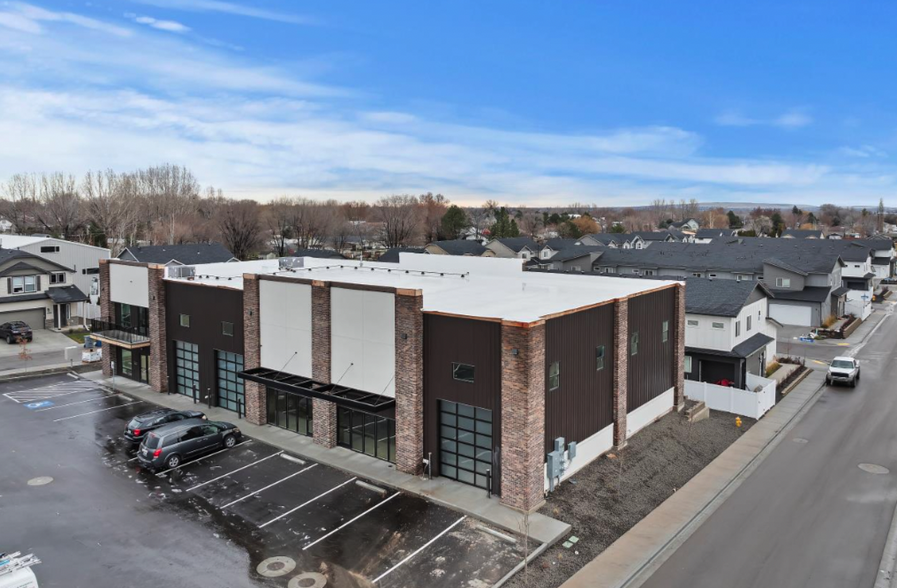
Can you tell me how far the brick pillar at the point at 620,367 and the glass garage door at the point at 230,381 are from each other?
1641cm

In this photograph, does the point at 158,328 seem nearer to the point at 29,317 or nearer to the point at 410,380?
the point at 410,380

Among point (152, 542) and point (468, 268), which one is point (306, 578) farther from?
point (468, 268)

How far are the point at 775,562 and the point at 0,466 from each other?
25.9 m

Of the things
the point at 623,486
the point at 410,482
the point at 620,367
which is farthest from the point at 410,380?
the point at 620,367

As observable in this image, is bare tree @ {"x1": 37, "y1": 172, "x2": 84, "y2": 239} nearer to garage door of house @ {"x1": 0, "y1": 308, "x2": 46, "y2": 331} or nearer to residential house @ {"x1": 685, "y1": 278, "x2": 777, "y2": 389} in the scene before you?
garage door of house @ {"x1": 0, "y1": 308, "x2": 46, "y2": 331}

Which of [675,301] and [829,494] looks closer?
[829,494]

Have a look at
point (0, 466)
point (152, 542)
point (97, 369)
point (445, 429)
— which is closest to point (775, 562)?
point (445, 429)

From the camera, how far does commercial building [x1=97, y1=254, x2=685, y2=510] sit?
20.3 metres

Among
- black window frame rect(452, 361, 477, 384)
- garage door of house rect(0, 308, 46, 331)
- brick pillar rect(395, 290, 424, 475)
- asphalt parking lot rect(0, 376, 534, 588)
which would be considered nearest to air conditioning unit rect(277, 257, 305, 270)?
asphalt parking lot rect(0, 376, 534, 588)

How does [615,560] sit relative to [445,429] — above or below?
below

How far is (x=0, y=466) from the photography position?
23141mm

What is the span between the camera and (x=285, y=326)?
26328 mm

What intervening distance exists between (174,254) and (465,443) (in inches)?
1996

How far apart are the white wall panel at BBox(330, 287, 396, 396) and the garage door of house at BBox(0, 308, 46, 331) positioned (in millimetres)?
38760
